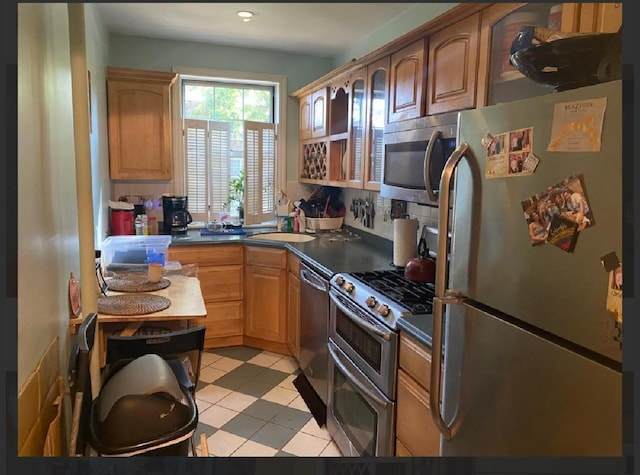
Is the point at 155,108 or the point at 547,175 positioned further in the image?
the point at 155,108

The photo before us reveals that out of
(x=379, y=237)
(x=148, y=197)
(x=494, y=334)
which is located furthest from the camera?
(x=148, y=197)

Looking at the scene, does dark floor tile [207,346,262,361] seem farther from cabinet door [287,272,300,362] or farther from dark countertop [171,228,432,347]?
dark countertop [171,228,432,347]

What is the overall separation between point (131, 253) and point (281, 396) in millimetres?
A: 1275

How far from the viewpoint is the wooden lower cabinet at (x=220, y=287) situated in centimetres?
341

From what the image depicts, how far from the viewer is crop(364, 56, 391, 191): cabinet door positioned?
8.85 ft

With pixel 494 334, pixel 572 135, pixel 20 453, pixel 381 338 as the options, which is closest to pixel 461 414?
pixel 494 334

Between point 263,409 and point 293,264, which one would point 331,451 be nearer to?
point 263,409

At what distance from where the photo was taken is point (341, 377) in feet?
7.54

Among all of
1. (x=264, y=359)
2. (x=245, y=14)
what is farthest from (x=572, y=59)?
(x=264, y=359)

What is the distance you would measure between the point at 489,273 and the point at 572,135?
0.37 m

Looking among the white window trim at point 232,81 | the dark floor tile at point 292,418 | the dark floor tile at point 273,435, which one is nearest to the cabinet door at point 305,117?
the white window trim at point 232,81

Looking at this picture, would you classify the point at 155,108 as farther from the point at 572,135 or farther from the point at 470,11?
the point at 572,135

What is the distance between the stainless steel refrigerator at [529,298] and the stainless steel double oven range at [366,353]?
1.63ft

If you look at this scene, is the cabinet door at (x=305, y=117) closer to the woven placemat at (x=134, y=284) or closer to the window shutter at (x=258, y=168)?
the window shutter at (x=258, y=168)
